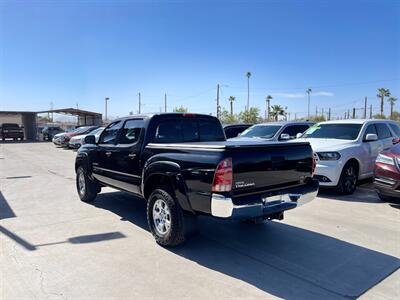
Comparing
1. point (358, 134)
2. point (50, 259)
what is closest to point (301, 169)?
point (50, 259)

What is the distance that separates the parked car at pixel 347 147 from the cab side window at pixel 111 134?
15.3 feet

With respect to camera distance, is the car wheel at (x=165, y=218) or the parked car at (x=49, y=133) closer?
the car wheel at (x=165, y=218)

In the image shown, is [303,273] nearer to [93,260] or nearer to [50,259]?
[93,260]

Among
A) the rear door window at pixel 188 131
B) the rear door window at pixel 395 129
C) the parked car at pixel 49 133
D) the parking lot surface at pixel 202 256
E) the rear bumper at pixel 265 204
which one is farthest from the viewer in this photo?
the parked car at pixel 49 133

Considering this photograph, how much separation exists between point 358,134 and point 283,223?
4266mm

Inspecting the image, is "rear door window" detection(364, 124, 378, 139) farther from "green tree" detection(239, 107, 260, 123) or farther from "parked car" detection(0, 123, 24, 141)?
"green tree" detection(239, 107, 260, 123)

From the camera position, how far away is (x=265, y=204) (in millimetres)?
4188

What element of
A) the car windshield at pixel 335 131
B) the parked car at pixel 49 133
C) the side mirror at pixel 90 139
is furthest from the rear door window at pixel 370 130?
the parked car at pixel 49 133

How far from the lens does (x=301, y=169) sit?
4867 millimetres

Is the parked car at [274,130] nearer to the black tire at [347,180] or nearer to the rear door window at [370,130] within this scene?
the rear door window at [370,130]

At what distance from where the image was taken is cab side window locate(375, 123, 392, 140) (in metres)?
9.57

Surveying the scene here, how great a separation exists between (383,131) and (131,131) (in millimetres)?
7579

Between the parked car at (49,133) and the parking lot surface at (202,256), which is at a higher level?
the parked car at (49,133)

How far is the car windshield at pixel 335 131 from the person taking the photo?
354 inches
